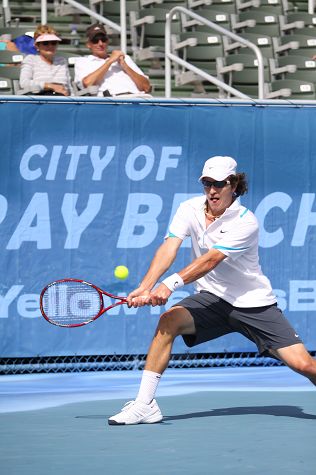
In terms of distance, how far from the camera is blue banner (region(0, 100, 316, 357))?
9.19m

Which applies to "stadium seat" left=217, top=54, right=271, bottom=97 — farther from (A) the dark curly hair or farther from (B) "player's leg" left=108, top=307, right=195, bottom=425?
(B) "player's leg" left=108, top=307, right=195, bottom=425

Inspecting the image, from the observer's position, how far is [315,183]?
9.72 metres

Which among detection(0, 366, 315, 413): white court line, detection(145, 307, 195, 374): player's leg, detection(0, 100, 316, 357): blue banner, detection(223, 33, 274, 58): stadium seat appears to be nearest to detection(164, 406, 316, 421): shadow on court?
detection(145, 307, 195, 374): player's leg

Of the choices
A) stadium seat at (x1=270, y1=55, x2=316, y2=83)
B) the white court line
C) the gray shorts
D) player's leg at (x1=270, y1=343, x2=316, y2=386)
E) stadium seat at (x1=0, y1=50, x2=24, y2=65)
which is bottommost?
the white court line

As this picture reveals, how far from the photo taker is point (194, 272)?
6.60 m

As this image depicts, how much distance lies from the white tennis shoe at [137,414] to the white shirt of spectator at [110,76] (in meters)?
4.53

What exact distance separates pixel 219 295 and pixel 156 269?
480 mm

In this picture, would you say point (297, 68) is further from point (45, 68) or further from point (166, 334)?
point (166, 334)

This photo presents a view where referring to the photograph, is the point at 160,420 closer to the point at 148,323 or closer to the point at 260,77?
the point at 148,323

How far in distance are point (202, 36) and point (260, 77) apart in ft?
8.81

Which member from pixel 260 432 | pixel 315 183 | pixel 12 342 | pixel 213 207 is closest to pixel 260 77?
pixel 315 183

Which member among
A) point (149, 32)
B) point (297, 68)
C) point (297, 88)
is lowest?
point (297, 88)

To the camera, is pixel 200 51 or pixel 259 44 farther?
pixel 259 44

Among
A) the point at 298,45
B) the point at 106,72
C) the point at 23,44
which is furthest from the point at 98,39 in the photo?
the point at 298,45
